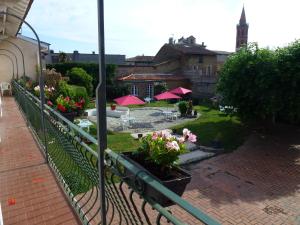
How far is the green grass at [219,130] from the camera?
1527cm

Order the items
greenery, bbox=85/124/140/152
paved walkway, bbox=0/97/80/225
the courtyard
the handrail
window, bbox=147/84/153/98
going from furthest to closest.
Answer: window, bbox=147/84/153/98 < greenery, bbox=85/124/140/152 < the courtyard < paved walkway, bbox=0/97/80/225 < the handrail

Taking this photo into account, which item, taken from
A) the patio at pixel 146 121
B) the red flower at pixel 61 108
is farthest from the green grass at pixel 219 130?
the red flower at pixel 61 108

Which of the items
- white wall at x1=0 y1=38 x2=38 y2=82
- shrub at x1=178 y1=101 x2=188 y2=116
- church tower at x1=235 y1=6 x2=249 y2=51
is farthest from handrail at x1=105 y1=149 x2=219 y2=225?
church tower at x1=235 y1=6 x2=249 y2=51

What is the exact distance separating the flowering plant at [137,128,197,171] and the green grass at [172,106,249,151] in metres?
11.8

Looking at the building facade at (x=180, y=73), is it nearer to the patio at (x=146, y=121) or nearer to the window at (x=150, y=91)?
the window at (x=150, y=91)

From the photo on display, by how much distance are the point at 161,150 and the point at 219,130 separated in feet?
49.0

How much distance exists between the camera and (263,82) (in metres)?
13.7

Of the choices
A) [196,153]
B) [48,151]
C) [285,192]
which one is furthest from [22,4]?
[285,192]

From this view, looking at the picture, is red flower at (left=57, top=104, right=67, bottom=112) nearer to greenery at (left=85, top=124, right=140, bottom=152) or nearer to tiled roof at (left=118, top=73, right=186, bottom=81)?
greenery at (left=85, top=124, right=140, bottom=152)

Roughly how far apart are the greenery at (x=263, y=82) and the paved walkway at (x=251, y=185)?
215cm

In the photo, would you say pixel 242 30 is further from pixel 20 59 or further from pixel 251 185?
pixel 251 185

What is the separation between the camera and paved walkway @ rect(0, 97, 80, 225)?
3338 millimetres

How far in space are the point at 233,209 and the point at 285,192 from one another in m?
2.78

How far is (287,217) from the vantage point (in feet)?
26.7
